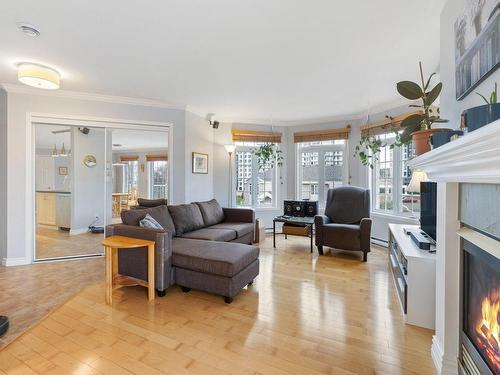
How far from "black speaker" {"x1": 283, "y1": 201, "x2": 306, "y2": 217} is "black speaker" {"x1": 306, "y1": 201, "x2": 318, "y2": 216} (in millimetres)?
73

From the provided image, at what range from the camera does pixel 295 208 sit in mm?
4773

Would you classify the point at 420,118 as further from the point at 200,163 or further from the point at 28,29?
the point at 200,163

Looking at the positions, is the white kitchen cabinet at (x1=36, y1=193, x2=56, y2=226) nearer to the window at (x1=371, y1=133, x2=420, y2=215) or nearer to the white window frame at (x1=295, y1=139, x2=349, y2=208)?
the white window frame at (x1=295, y1=139, x2=349, y2=208)

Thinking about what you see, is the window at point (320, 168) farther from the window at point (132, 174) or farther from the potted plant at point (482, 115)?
the potted plant at point (482, 115)

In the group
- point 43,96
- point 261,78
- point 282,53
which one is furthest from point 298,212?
point 43,96

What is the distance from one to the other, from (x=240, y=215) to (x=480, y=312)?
3564 millimetres

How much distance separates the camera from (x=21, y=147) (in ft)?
11.0

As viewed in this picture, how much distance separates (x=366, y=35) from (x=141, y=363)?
3.00 metres

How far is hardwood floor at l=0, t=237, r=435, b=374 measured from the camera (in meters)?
1.60

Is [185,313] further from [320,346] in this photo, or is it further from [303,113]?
[303,113]

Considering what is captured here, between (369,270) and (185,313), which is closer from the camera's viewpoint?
(185,313)

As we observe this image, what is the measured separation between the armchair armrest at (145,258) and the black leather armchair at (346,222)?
7.63 ft

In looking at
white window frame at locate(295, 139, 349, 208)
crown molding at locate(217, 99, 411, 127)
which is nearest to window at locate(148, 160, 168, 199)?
crown molding at locate(217, 99, 411, 127)

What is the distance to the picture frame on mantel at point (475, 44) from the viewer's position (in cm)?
104
